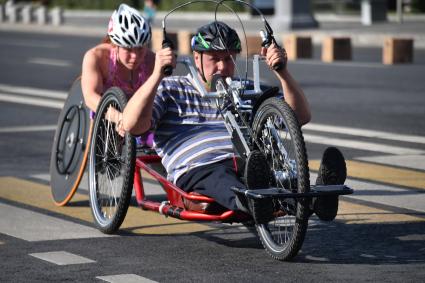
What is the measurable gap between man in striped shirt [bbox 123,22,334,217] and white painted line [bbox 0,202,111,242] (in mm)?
731

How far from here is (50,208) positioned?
29.9 ft

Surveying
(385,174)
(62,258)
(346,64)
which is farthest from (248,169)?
(346,64)

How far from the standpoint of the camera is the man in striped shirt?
7422 millimetres

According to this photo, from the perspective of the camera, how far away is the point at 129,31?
8.82m

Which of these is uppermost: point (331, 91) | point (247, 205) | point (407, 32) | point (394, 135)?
point (247, 205)

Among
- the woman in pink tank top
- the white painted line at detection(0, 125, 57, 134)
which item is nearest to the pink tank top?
the woman in pink tank top

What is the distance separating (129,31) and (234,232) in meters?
1.60

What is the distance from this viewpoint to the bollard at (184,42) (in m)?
30.5

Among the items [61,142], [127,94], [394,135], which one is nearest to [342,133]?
[394,135]

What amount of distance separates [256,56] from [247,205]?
992 mm

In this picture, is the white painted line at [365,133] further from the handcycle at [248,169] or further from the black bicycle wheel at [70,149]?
the handcycle at [248,169]

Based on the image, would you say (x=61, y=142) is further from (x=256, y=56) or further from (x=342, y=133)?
(x=342, y=133)

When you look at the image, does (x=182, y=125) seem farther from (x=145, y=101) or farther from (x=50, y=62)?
(x=50, y=62)

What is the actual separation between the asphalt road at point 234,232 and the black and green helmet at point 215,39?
1106mm
